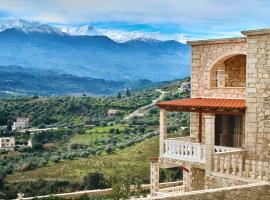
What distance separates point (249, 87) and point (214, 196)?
182 inches

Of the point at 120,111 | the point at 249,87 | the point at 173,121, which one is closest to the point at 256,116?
the point at 249,87

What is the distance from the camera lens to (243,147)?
54.1 feet

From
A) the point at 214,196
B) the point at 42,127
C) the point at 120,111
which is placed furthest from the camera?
the point at 120,111

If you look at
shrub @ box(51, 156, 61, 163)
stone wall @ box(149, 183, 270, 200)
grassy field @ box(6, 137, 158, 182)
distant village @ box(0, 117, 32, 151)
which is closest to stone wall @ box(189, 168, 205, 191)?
stone wall @ box(149, 183, 270, 200)

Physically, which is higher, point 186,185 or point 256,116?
point 256,116

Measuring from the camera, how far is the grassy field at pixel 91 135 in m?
56.1

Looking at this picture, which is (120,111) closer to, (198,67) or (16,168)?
(16,168)

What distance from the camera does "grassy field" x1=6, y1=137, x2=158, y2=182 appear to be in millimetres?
37016

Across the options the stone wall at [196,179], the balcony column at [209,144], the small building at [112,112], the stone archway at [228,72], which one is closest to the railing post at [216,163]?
the balcony column at [209,144]

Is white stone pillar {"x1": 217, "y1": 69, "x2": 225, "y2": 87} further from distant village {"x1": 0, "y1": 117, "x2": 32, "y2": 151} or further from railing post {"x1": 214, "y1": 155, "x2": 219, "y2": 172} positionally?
distant village {"x1": 0, "y1": 117, "x2": 32, "y2": 151}

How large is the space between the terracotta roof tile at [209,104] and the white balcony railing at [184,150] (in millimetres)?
1203

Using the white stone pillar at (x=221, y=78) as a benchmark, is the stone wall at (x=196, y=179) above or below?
below

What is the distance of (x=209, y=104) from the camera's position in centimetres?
Result: 1702

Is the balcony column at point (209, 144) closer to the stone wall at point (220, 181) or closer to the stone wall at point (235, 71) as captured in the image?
the stone wall at point (220, 181)
